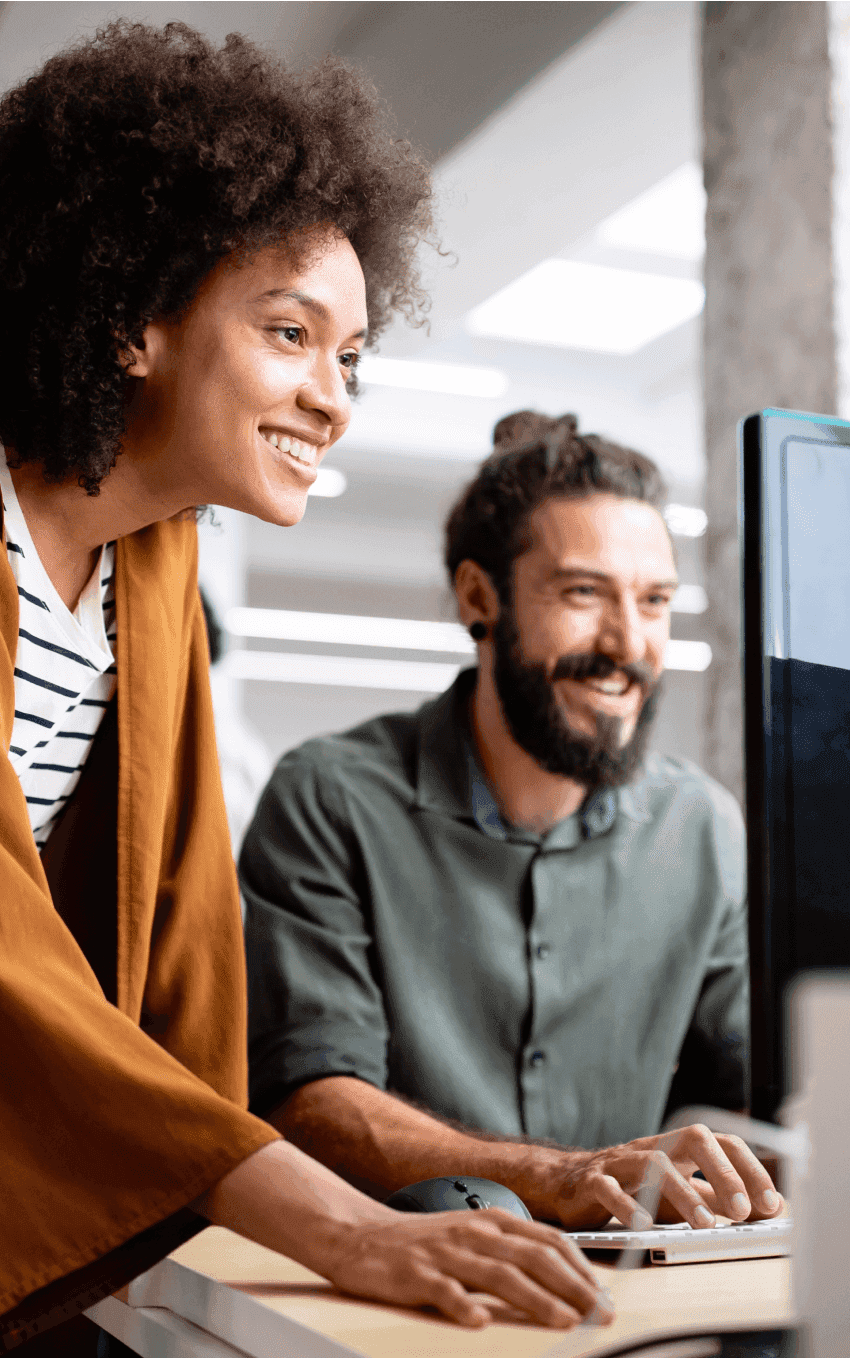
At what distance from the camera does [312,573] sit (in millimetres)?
7023

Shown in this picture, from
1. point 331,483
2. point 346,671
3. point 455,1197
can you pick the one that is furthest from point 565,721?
point 346,671

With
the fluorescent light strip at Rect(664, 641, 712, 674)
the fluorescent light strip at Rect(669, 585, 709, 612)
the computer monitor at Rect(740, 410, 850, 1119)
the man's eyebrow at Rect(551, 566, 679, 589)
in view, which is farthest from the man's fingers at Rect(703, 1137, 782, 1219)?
the fluorescent light strip at Rect(669, 585, 709, 612)

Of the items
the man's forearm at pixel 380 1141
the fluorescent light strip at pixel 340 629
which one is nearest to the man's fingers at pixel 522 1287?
the man's forearm at pixel 380 1141

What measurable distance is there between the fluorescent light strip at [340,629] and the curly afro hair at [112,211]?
17.1 ft

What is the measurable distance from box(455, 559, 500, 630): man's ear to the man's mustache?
0.13m

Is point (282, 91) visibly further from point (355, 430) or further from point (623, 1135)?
point (355, 430)

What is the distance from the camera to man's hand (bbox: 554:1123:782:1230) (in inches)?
29.5

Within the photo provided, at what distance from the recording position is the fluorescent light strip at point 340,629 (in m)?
6.60

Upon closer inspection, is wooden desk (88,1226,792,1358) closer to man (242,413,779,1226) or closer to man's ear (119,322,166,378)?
man (242,413,779,1226)

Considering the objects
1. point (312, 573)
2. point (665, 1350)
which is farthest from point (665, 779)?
point (312, 573)

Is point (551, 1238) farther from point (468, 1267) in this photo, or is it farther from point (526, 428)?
point (526, 428)

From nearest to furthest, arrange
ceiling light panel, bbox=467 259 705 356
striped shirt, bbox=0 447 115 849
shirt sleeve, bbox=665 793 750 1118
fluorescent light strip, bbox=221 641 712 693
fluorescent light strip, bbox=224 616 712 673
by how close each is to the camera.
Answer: striped shirt, bbox=0 447 115 849 < shirt sleeve, bbox=665 793 750 1118 < ceiling light panel, bbox=467 259 705 356 < fluorescent light strip, bbox=224 616 712 673 < fluorescent light strip, bbox=221 641 712 693

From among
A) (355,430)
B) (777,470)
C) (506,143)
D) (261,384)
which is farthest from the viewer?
(355,430)

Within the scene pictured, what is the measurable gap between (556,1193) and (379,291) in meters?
0.85
